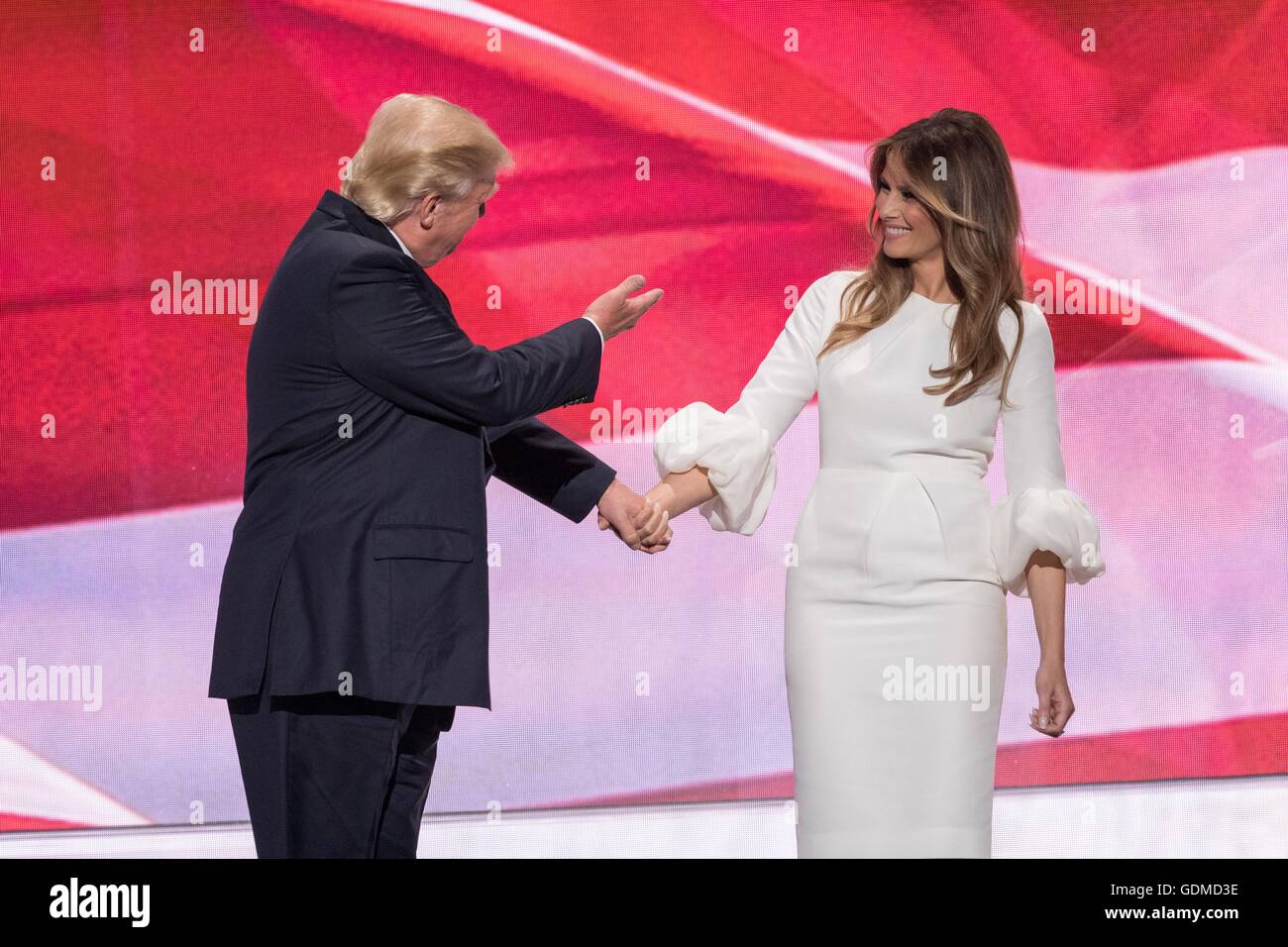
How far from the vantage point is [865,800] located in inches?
83.7

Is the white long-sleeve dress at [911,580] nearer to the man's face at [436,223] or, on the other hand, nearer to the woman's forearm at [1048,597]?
the woman's forearm at [1048,597]

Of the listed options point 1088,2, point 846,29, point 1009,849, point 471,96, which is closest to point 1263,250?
point 1088,2

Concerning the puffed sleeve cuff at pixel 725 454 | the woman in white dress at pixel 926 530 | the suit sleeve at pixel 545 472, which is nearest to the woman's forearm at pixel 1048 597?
the woman in white dress at pixel 926 530

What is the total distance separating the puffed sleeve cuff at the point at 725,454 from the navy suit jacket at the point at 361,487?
34cm

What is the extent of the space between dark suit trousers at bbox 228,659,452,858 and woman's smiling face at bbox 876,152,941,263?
1.06 m

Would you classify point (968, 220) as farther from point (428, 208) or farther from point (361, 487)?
point (361, 487)

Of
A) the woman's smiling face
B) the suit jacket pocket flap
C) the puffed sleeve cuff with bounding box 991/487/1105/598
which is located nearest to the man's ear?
the suit jacket pocket flap

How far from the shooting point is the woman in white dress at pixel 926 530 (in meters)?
2.11

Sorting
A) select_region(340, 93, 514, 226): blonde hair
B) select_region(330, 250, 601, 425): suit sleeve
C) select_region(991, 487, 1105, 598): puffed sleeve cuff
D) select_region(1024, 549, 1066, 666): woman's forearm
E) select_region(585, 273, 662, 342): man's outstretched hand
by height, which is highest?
select_region(340, 93, 514, 226): blonde hair

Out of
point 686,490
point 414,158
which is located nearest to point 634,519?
point 686,490

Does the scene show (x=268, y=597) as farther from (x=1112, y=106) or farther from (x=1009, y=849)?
(x=1112, y=106)

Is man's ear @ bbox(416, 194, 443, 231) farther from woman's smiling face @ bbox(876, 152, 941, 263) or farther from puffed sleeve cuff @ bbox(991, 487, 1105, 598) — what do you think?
puffed sleeve cuff @ bbox(991, 487, 1105, 598)

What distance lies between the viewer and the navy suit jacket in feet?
6.22

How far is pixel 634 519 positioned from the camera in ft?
7.80
